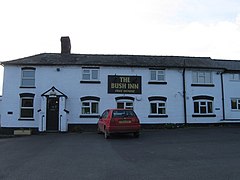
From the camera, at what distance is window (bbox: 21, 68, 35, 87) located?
2175 centimetres

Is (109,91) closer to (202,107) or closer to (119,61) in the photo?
(119,61)

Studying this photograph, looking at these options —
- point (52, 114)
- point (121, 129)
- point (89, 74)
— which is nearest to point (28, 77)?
point (52, 114)

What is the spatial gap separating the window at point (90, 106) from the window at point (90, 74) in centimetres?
156

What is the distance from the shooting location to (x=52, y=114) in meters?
20.8

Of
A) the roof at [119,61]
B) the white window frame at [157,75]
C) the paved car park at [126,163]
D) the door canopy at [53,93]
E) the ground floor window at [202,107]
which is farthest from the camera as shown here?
the ground floor window at [202,107]

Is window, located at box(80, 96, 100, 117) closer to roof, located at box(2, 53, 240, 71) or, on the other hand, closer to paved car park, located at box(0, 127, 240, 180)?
roof, located at box(2, 53, 240, 71)

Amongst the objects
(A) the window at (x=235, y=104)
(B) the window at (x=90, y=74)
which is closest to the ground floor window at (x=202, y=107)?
(A) the window at (x=235, y=104)

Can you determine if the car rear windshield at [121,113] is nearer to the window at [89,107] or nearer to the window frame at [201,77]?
the window at [89,107]

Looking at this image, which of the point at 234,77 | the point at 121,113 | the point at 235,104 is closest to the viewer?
the point at 121,113

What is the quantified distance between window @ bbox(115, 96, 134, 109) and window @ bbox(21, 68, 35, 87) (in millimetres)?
7108

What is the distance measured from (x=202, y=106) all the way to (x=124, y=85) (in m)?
7.12

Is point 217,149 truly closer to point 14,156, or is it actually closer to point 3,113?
point 14,156

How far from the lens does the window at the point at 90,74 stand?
22.2 meters

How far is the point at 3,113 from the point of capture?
21.1m
